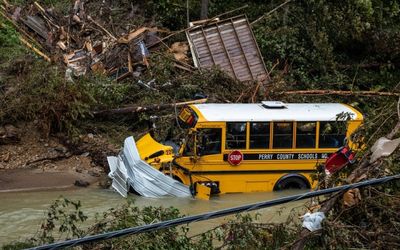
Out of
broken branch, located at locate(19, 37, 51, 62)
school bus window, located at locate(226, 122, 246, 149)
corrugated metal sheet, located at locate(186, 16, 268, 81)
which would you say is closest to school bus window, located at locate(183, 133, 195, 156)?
school bus window, located at locate(226, 122, 246, 149)

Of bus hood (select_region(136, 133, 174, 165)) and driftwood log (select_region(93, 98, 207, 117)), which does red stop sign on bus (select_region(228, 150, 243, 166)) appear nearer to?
bus hood (select_region(136, 133, 174, 165))

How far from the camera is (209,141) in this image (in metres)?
12.6

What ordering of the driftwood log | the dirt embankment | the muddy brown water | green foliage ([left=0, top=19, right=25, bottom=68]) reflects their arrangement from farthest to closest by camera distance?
green foliage ([left=0, top=19, right=25, bottom=68]) → the driftwood log → the dirt embankment → the muddy brown water

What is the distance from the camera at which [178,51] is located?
18.5 m

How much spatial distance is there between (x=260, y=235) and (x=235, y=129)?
6397 millimetres

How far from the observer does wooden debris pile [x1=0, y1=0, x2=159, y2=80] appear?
58.4 feet

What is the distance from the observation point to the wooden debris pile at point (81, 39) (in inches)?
701

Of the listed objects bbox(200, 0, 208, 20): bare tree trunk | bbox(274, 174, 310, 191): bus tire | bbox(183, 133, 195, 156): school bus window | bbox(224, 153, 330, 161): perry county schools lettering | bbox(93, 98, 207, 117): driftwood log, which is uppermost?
bbox(200, 0, 208, 20): bare tree trunk

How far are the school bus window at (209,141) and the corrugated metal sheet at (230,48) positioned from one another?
214 inches

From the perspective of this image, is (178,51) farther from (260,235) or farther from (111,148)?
(260,235)

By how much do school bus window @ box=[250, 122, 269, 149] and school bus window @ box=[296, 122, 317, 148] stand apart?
2.26 feet

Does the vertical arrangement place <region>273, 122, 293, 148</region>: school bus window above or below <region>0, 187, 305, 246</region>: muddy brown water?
above

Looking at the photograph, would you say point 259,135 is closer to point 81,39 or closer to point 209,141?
point 209,141

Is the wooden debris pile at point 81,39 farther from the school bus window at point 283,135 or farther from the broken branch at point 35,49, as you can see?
the school bus window at point 283,135
